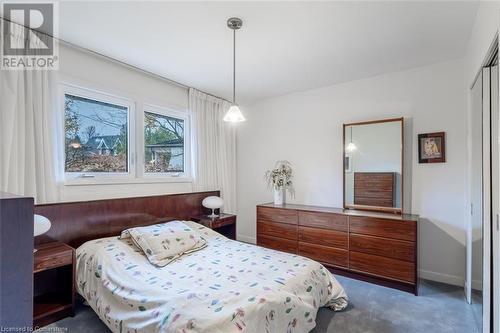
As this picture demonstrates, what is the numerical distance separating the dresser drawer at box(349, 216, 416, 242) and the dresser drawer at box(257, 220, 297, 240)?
788mm

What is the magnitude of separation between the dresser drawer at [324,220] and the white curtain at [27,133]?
2776mm

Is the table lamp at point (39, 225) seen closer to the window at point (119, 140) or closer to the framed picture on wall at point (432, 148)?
the window at point (119, 140)

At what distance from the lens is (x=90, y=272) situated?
2.17 m

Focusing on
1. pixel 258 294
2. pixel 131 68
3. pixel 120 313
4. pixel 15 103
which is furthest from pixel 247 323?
pixel 131 68

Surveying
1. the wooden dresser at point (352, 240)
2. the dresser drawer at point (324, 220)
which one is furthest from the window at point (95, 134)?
the dresser drawer at point (324, 220)

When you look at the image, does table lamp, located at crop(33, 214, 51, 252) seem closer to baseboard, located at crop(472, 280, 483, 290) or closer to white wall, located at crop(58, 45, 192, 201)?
white wall, located at crop(58, 45, 192, 201)

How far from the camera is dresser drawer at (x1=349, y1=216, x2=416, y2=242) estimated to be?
8.80 ft

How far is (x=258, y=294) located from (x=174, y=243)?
1166mm

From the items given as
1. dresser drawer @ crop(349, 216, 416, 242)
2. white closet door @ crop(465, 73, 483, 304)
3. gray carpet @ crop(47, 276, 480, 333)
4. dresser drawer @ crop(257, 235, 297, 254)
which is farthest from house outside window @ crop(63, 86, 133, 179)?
white closet door @ crop(465, 73, 483, 304)

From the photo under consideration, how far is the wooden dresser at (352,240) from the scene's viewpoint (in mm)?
2707

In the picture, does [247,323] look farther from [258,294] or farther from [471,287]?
[471,287]

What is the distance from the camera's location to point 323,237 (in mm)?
3271

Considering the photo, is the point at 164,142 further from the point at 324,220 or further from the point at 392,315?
the point at 392,315

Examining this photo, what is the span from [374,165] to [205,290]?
2.61m
